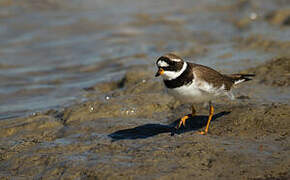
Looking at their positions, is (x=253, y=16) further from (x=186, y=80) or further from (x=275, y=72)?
(x=186, y=80)

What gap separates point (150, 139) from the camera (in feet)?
17.0

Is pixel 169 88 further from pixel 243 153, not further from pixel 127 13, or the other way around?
pixel 127 13

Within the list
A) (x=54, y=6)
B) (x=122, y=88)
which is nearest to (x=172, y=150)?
(x=122, y=88)

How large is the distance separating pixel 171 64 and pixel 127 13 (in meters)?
8.99

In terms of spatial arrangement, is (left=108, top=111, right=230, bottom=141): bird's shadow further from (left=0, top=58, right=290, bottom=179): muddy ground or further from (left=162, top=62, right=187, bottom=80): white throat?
(left=162, top=62, right=187, bottom=80): white throat

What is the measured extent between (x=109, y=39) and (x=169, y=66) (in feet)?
Result: 22.2

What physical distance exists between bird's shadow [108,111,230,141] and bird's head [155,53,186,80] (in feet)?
2.35

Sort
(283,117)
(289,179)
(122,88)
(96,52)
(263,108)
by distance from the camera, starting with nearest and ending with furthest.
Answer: (289,179) → (283,117) → (263,108) → (122,88) → (96,52)

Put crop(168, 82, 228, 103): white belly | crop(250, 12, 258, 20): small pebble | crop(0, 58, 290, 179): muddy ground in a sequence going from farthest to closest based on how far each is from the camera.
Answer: crop(250, 12, 258, 20): small pebble
crop(168, 82, 228, 103): white belly
crop(0, 58, 290, 179): muddy ground

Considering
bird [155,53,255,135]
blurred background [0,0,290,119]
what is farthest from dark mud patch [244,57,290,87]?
bird [155,53,255,135]

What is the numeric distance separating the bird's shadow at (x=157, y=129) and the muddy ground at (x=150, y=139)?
0.01 meters

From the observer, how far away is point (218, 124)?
18.0 ft

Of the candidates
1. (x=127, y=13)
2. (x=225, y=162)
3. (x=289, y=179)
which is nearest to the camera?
(x=289, y=179)

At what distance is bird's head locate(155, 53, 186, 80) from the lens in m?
5.27
